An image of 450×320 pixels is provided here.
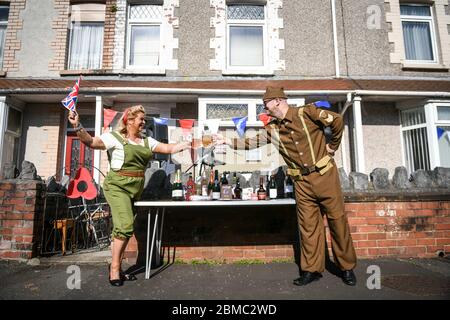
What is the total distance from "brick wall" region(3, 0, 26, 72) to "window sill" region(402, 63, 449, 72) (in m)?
10.9

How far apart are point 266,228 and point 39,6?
9031 mm

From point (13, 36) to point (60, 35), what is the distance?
1.29 m

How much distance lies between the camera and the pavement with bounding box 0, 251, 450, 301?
8.68 ft

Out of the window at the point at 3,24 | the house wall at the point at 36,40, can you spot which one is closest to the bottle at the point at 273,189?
the house wall at the point at 36,40

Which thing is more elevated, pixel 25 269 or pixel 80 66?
pixel 80 66

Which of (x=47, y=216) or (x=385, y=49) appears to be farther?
(x=385, y=49)

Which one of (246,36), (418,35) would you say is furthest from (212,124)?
(418,35)

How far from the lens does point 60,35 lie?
7980mm

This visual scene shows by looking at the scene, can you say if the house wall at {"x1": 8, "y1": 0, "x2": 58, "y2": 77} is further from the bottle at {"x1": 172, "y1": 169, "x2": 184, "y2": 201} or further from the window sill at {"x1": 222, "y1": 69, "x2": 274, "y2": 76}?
the bottle at {"x1": 172, "y1": 169, "x2": 184, "y2": 201}

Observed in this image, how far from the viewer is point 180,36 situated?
792 centimetres

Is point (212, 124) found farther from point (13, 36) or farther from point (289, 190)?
point (13, 36)

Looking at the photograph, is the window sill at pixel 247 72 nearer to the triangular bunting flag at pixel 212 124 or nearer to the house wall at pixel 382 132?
the triangular bunting flag at pixel 212 124
